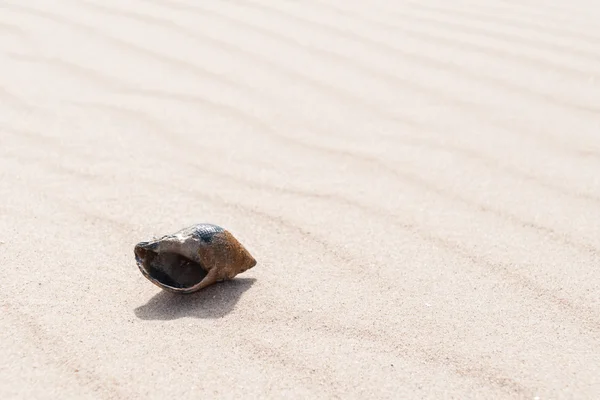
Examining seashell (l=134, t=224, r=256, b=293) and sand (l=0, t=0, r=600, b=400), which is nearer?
sand (l=0, t=0, r=600, b=400)

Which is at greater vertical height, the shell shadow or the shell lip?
the shell lip

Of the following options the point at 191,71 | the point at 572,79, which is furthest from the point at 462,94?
the point at 191,71

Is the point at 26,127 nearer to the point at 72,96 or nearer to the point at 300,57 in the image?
the point at 72,96

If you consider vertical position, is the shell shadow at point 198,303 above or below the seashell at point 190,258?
below

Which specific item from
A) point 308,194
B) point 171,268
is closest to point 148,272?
point 171,268

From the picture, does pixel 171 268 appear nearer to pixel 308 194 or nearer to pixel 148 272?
pixel 148 272

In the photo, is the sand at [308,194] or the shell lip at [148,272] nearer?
the sand at [308,194]
